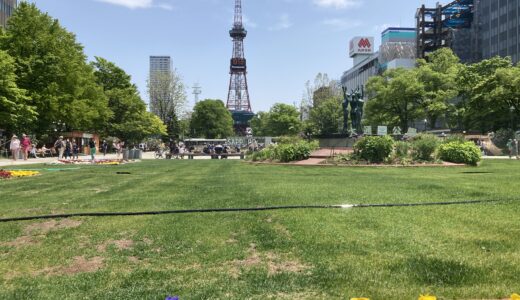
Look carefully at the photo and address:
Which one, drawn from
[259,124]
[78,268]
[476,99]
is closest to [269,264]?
[78,268]

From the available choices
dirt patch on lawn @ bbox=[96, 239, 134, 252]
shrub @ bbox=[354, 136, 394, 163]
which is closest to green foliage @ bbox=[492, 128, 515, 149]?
shrub @ bbox=[354, 136, 394, 163]

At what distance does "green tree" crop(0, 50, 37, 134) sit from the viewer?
37.3 metres

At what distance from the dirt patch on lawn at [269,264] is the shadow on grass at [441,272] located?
113 cm

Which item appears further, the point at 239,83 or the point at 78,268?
the point at 239,83

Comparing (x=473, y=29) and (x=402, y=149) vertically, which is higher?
(x=473, y=29)

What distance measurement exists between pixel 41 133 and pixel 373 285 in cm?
5030

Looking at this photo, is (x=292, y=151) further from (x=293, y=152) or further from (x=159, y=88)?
(x=159, y=88)

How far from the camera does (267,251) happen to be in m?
6.15

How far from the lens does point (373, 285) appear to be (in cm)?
477

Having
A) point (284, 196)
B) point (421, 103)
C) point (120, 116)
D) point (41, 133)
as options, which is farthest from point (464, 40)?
point (284, 196)

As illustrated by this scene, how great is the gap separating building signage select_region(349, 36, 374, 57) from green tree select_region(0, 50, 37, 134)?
133 metres

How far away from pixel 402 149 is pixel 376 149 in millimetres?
1591

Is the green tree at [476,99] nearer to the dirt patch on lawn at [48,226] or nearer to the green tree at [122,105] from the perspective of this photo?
the green tree at [122,105]

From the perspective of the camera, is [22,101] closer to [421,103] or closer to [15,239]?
[15,239]
